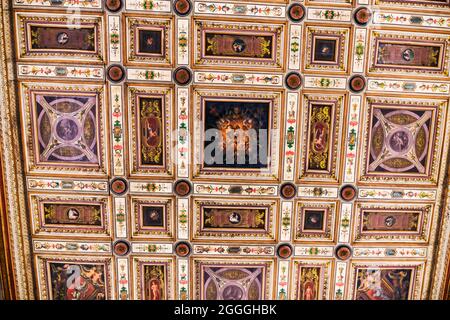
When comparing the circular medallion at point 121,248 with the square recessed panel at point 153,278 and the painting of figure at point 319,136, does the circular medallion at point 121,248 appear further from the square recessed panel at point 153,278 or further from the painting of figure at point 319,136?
the painting of figure at point 319,136

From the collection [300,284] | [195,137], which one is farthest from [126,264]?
[300,284]

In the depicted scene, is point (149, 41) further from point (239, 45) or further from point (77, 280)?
point (77, 280)

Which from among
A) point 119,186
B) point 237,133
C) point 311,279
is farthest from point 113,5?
point 311,279

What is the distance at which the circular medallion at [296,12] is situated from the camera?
8195mm

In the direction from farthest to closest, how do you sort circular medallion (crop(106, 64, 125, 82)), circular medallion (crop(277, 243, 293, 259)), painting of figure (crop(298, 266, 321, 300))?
painting of figure (crop(298, 266, 321, 300)), circular medallion (crop(277, 243, 293, 259)), circular medallion (crop(106, 64, 125, 82))

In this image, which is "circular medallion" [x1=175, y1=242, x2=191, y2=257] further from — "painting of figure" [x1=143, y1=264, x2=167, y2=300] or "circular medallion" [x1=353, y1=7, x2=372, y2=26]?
"circular medallion" [x1=353, y1=7, x2=372, y2=26]

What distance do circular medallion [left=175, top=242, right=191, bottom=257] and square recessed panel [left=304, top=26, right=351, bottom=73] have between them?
4722 mm

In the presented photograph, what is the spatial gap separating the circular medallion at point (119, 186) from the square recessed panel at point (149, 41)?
2.59 m

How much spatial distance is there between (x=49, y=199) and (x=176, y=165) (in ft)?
9.81

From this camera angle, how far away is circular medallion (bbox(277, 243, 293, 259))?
9.35m

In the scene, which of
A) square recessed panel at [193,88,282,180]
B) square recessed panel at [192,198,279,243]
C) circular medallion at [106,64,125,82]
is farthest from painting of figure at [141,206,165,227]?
circular medallion at [106,64,125,82]

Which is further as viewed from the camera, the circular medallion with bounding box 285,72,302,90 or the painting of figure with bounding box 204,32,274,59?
the circular medallion with bounding box 285,72,302,90

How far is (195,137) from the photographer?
871 cm
